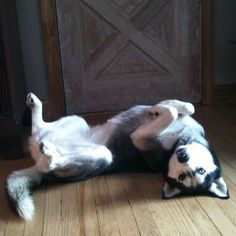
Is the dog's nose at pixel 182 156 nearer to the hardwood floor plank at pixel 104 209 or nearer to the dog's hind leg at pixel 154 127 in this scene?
the dog's hind leg at pixel 154 127

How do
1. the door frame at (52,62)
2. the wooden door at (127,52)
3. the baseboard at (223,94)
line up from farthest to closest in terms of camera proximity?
the baseboard at (223,94)
the wooden door at (127,52)
the door frame at (52,62)

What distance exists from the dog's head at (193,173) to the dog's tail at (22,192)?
0.70 m

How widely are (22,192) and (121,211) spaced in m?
0.50

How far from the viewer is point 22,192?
1.96 metres

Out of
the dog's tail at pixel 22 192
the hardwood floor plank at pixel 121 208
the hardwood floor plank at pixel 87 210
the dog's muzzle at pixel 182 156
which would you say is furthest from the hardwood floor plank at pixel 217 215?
the dog's tail at pixel 22 192

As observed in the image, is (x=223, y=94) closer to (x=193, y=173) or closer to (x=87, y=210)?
(x=193, y=173)

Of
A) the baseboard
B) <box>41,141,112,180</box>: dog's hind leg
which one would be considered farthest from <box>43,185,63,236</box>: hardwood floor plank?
the baseboard

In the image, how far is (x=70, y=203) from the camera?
2.05m

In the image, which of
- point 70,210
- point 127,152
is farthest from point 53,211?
point 127,152

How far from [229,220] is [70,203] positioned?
0.80 metres

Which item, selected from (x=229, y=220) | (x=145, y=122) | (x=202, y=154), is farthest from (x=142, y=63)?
(x=229, y=220)

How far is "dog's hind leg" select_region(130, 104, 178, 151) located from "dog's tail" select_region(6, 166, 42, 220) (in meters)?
0.60

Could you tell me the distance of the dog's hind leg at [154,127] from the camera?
2184 millimetres

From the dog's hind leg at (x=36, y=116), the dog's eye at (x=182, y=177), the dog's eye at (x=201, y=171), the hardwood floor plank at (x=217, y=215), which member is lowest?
the hardwood floor plank at (x=217, y=215)
